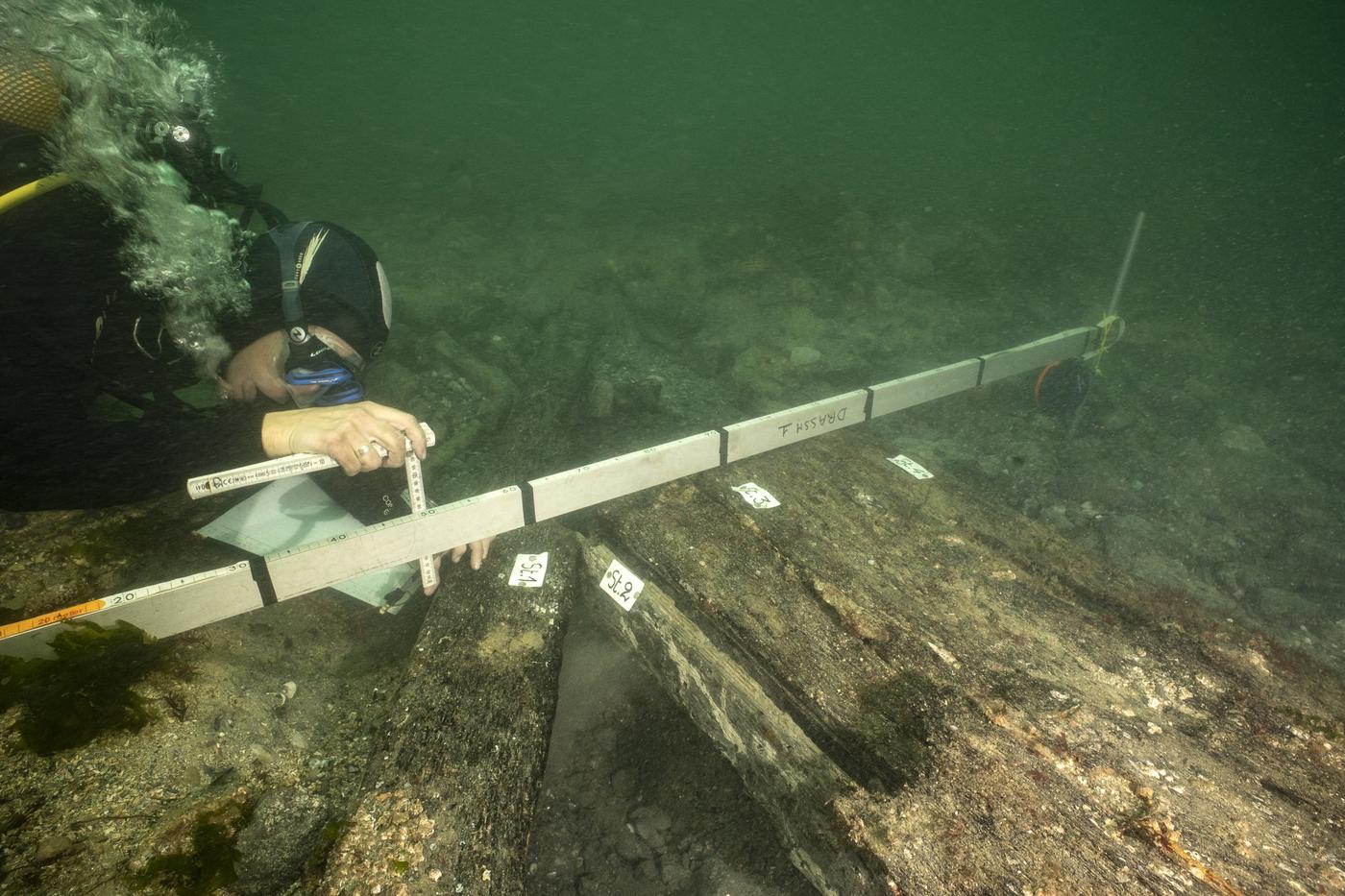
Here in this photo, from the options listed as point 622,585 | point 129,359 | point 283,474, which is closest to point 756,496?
point 622,585

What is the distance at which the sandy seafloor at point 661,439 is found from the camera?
5.99 ft

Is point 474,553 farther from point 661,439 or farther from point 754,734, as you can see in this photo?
point 661,439

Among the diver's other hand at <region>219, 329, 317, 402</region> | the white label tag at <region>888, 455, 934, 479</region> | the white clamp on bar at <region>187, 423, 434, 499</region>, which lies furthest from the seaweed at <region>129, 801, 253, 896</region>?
the white label tag at <region>888, 455, 934, 479</region>

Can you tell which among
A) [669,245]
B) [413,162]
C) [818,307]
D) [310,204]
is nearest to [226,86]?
[413,162]

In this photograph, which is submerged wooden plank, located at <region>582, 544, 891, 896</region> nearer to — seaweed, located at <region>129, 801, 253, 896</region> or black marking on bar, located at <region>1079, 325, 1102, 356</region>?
seaweed, located at <region>129, 801, 253, 896</region>

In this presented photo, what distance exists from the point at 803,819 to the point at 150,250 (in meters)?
3.34

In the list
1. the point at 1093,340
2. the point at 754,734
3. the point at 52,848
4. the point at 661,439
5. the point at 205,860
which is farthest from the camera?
the point at 1093,340

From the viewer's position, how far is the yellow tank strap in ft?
5.16

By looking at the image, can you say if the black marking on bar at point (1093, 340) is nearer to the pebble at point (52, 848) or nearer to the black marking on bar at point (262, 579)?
the black marking on bar at point (262, 579)

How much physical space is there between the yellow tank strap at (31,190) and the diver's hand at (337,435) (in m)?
0.86

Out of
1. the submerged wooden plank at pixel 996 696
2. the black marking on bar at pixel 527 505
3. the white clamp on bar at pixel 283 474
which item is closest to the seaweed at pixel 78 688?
the white clamp on bar at pixel 283 474

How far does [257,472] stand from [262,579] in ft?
1.46

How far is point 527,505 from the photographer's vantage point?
266cm

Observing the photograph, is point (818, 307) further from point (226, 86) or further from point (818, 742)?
point (226, 86)
